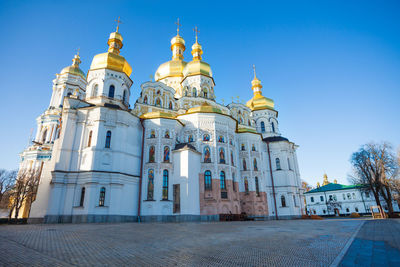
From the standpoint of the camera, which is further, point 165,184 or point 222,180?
point 222,180

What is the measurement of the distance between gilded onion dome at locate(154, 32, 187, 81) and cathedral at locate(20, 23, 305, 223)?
377 centimetres

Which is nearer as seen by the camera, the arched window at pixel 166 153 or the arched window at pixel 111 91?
the arched window at pixel 166 153

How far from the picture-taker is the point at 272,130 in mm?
41312

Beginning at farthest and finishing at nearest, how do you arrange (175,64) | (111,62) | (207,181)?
(175,64) → (111,62) → (207,181)

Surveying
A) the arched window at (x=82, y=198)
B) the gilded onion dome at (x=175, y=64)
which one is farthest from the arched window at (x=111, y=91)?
the gilded onion dome at (x=175, y=64)

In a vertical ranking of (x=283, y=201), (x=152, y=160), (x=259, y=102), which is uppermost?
(x=259, y=102)

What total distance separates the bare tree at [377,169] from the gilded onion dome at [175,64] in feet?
97.7

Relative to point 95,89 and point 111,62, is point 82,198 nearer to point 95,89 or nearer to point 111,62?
point 95,89

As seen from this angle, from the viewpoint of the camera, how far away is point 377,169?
31.7 metres

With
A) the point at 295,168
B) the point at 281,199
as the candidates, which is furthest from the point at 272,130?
Result: the point at 281,199

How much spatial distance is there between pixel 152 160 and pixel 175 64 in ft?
69.0

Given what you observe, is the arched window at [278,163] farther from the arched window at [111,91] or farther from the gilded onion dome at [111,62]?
the arched window at [111,91]

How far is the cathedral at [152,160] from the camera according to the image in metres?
21.2

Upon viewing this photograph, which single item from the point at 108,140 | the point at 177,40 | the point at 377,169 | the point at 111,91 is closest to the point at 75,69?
the point at 111,91
